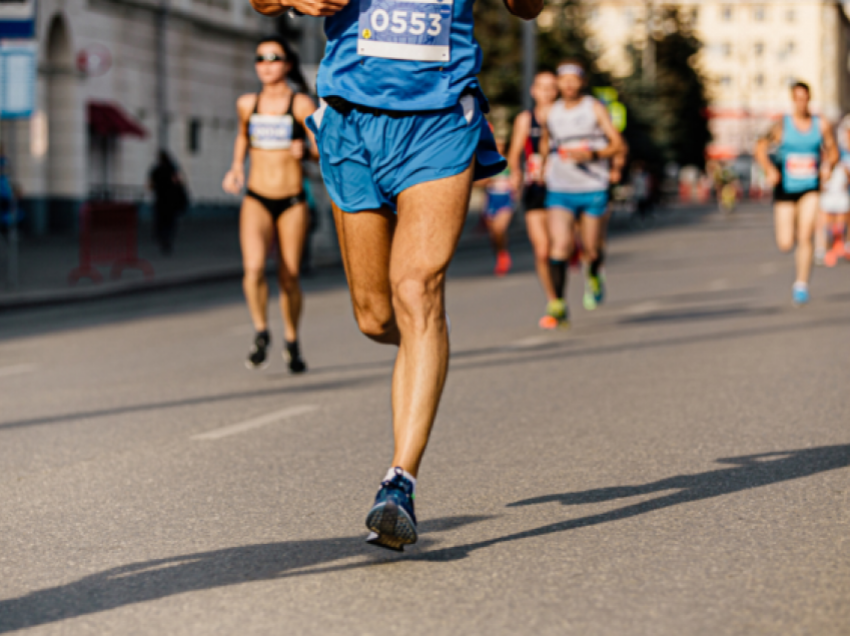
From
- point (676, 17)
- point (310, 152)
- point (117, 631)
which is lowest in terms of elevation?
point (117, 631)

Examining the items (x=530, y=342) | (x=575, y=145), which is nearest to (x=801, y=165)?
(x=575, y=145)

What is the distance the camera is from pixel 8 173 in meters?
23.5

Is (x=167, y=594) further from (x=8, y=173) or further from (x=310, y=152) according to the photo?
(x=8, y=173)

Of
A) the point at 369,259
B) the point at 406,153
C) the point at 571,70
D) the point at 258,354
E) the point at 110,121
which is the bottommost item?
the point at 258,354

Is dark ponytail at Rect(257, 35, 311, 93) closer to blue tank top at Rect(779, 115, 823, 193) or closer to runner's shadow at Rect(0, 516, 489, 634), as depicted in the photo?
runner's shadow at Rect(0, 516, 489, 634)

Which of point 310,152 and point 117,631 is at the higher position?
point 310,152

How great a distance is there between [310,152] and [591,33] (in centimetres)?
4389

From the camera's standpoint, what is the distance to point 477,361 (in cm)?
1095

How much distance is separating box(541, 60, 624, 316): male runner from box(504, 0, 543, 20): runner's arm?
304 inches

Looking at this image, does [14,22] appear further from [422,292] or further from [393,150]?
[422,292]

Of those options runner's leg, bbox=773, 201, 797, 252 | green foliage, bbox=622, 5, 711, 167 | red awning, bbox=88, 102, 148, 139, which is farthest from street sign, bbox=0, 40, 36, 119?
green foliage, bbox=622, 5, 711, 167

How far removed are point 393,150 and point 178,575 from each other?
4.71 feet

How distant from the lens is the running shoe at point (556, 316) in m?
13.0

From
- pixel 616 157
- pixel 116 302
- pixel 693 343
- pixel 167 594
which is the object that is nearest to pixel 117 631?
pixel 167 594
